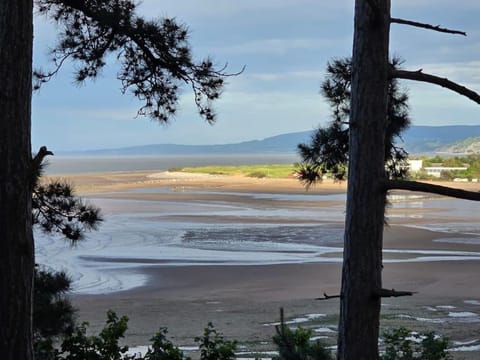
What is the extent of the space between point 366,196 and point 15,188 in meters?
1.84

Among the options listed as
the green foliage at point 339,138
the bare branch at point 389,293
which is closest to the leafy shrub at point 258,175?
the green foliage at point 339,138

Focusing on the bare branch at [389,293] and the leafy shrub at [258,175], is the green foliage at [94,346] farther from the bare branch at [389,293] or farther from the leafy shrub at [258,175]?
the leafy shrub at [258,175]

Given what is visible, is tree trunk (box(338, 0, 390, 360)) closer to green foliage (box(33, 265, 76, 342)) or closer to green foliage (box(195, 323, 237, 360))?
green foliage (box(195, 323, 237, 360))

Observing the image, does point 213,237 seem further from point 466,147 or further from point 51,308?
point 466,147

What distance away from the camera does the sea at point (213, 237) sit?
18213 millimetres

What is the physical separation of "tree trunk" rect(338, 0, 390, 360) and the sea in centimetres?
730

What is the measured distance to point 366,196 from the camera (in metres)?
3.92

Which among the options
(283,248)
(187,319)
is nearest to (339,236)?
(283,248)

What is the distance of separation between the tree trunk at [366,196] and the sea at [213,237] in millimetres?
7298

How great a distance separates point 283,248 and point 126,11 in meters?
15.8

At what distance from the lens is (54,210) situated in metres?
5.34

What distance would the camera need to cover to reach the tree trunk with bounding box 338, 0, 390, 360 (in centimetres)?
392

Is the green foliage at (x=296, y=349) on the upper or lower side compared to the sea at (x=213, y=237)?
upper

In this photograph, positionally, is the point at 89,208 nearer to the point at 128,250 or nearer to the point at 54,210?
the point at 54,210
